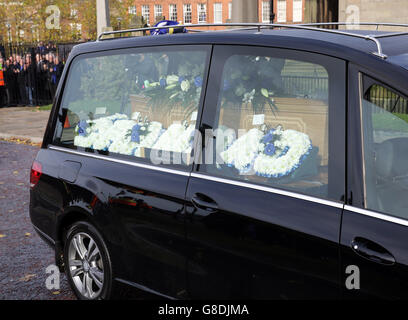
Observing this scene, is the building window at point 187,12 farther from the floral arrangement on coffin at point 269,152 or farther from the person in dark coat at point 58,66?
the floral arrangement on coffin at point 269,152

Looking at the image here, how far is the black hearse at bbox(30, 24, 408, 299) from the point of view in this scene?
105 inches

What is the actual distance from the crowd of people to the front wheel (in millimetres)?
18965

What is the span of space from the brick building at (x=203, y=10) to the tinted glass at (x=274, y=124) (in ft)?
210

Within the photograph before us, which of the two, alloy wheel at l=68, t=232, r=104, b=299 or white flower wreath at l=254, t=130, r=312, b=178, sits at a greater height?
white flower wreath at l=254, t=130, r=312, b=178

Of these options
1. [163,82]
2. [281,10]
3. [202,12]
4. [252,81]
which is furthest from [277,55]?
[202,12]

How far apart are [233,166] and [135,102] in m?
0.94

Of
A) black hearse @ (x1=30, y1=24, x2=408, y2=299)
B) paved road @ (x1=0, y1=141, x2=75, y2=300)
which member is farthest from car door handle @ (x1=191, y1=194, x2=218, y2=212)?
paved road @ (x1=0, y1=141, x2=75, y2=300)

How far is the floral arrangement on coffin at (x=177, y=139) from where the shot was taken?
11.3ft

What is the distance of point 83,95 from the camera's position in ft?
14.0

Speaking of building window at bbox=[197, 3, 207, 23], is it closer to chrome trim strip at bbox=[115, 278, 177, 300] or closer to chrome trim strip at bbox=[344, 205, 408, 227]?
chrome trim strip at bbox=[115, 278, 177, 300]

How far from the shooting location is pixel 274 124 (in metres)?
3.14
